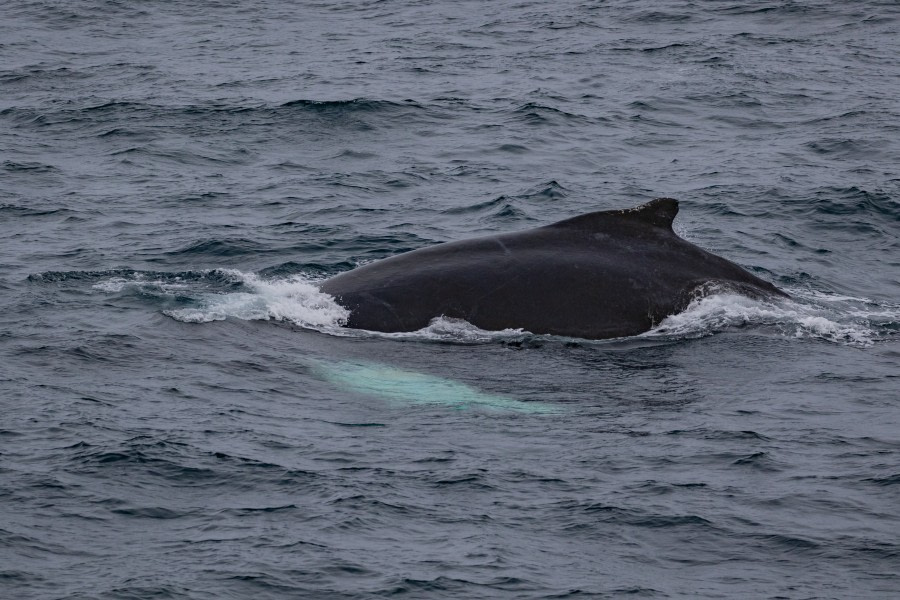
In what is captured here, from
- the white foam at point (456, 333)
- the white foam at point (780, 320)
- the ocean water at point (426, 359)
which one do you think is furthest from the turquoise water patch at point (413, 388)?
the white foam at point (780, 320)

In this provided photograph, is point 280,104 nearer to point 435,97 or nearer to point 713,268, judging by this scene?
point 435,97

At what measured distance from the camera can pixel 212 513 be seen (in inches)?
486

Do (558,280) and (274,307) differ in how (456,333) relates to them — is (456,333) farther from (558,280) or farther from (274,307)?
(274,307)

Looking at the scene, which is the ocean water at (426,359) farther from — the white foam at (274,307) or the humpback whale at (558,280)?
the humpback whale at (558,280)

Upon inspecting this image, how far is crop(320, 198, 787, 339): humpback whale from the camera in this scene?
1717 cm

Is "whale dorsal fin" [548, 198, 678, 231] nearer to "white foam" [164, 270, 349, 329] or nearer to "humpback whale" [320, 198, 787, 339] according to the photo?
"humpback whale" [320, 198, 787, 339]

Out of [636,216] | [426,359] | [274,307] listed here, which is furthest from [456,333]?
[636,216]

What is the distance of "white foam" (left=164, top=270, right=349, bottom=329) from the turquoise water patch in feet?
4.63

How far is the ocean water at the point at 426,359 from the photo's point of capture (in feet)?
38.3

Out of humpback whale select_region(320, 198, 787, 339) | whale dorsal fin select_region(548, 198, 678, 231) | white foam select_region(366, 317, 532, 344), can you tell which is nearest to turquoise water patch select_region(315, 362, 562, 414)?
white foam select_region(366, 317, 532, 344)

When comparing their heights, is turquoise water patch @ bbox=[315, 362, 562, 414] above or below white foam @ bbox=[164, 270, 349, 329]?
below

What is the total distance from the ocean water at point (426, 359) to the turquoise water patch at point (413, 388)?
42mm

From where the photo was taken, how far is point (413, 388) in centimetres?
1568

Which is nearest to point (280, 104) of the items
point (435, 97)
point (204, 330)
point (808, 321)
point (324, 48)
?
point (435, 97)
